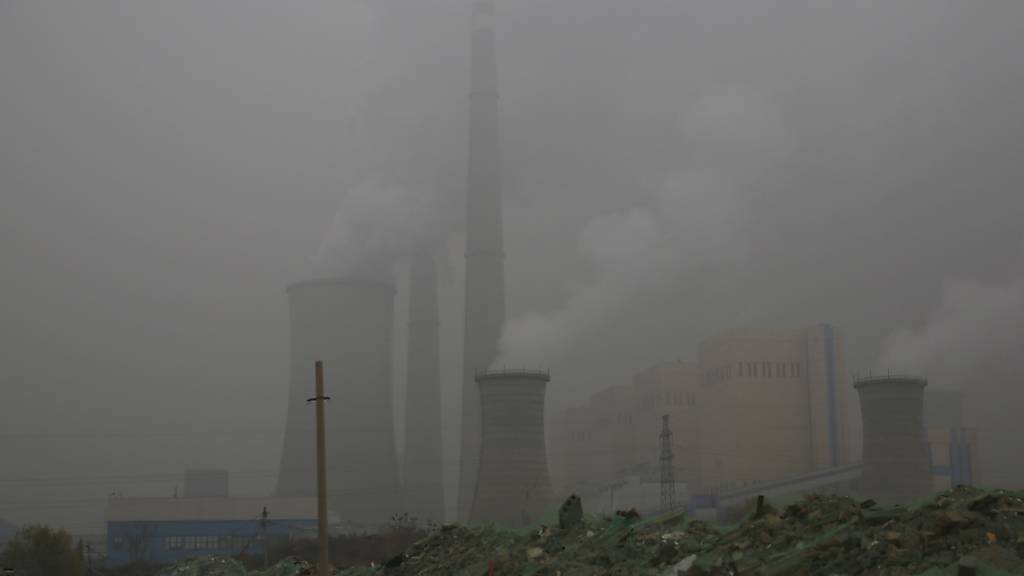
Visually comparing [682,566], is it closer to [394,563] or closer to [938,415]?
[394,563]

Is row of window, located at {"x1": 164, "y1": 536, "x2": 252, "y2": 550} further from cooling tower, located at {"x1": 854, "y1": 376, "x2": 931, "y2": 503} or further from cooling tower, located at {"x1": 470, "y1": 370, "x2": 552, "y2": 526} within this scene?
cooling tower, located at {"x1": 854, "y1": 376, "x2": 931, "y2": 503}

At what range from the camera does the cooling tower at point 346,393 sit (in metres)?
36.9

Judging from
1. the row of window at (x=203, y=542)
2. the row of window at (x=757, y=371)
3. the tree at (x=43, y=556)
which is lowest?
the row of window at (x=203, y=542)

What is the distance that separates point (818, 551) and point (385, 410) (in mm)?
33903


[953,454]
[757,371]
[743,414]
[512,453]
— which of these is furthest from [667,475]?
[953,454]

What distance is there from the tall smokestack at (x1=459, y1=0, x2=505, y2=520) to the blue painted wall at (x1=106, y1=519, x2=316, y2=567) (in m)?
7.07

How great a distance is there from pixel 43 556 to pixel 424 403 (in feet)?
75.0

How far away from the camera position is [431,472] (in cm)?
4728

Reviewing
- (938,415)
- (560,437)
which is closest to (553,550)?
(560,437)

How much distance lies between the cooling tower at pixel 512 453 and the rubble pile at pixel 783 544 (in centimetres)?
Answer: 2052

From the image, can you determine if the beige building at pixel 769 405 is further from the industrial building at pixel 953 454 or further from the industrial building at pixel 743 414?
the industrial building at pixel 953 454

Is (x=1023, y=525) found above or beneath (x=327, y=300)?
beneath

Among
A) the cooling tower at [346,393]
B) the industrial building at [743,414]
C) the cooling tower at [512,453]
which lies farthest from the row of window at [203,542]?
the industrial building at [743,414]

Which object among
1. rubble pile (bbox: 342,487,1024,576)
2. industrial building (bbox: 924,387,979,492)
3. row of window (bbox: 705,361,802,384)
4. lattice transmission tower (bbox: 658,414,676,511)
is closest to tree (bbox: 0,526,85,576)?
rubble pile (bbox: 342,487,1024,576)
